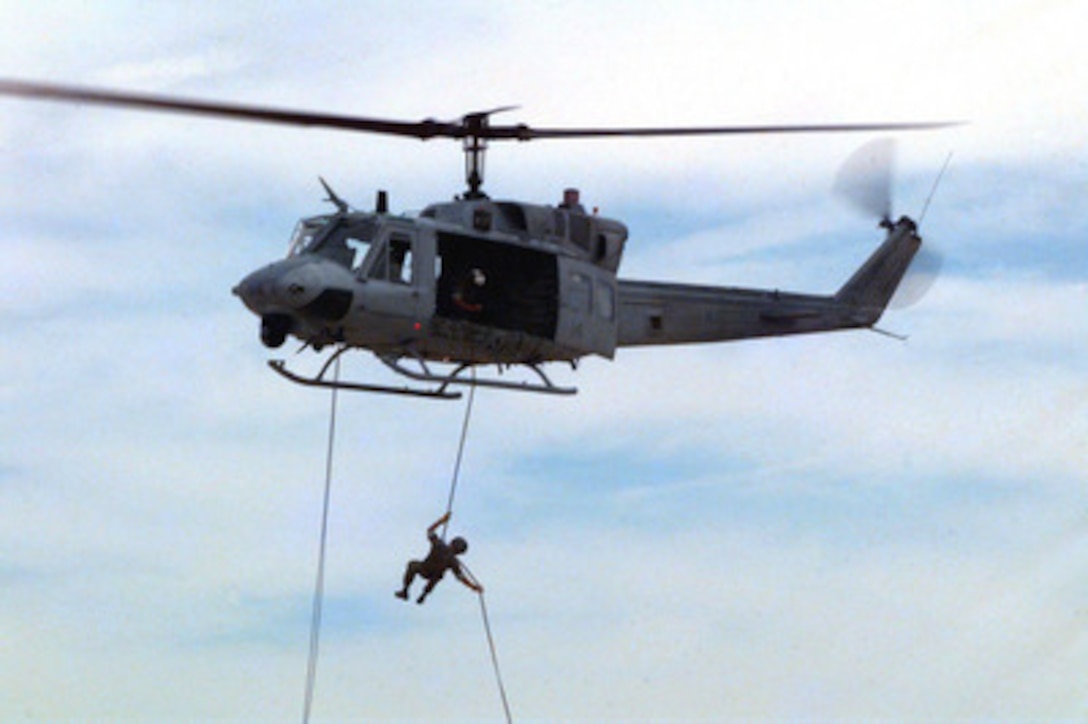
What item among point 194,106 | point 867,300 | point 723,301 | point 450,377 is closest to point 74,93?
point 194,106

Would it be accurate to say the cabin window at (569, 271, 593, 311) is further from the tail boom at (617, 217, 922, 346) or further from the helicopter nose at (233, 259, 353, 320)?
the helicopter nose at (233, 259, 353, 320)

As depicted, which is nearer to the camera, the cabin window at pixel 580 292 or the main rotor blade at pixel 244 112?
the main rotor blade at pixel 244 112

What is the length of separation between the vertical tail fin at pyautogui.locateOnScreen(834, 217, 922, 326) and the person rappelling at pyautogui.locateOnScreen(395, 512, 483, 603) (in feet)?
36.8

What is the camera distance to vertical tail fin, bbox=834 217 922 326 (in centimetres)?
4084

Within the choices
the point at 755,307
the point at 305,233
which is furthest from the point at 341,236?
the point at 755,307

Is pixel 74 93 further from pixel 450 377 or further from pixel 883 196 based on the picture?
pixel 883 196

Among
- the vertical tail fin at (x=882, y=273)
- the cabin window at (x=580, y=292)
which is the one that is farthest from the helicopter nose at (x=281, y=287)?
the vertical tail fin at (x=882, y=273)

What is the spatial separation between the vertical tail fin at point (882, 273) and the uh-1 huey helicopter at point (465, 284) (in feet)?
18.2

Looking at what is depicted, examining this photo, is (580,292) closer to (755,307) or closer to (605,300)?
(605,300)

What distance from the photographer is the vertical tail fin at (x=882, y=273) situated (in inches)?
1608

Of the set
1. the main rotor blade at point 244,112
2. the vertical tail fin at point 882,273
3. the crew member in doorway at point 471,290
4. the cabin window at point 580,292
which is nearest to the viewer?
the main rotor blade at point 244,112

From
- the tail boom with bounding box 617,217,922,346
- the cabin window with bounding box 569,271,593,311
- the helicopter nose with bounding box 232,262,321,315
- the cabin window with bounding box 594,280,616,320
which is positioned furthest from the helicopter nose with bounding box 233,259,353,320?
the tail boom with bounding box 617,217,922,346

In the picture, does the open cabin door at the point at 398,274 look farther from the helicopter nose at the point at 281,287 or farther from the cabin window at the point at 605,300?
the cabin window at the point at 605,300

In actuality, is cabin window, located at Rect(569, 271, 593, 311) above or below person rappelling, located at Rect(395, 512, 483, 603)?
above
